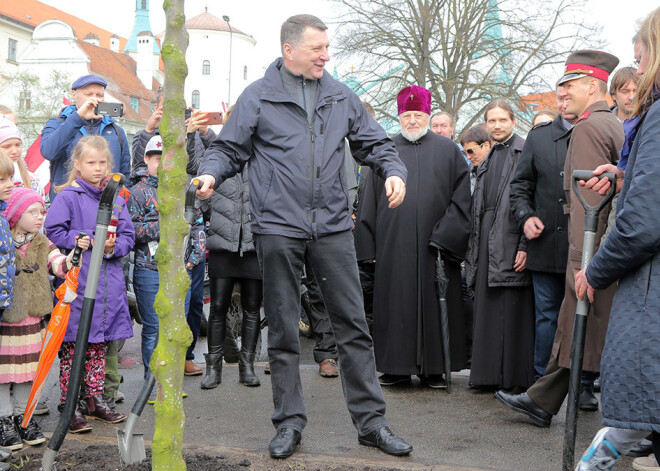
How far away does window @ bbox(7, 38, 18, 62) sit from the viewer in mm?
61406

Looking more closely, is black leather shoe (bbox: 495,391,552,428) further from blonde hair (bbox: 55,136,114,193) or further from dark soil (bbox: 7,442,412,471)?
blonde hair (bbox: 55,136,114,193)

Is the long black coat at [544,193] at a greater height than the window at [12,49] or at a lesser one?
lesser

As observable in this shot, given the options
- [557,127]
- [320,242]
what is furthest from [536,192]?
[320,242]

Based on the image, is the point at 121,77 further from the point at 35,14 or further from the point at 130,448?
the point at 130,448

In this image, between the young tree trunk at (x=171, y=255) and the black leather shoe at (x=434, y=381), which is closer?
the young tree trunk at (x=171, y=255)

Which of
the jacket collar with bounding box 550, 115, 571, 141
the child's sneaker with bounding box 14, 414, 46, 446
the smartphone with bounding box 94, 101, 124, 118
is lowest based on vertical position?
the child's sneaker with bounding box 14, 414, 46, 446

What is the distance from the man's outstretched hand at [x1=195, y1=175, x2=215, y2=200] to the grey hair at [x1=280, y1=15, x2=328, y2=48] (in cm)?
95

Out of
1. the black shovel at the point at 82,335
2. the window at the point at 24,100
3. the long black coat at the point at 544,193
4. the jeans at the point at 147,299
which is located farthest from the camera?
the window at the point at 24,100

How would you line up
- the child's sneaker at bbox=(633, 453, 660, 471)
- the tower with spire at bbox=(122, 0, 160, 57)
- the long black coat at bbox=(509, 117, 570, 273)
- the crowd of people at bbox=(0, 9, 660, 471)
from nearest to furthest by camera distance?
the crowd of people at bbox=(0, 9, 660, 471), the child's sneaker at bbox=(633, 453, 660, 471), the long black coat at bbox=(509, 117, 570, 273), the tower with spire at bbox=(122, 0, 160, 57)

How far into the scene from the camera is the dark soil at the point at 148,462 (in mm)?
3729

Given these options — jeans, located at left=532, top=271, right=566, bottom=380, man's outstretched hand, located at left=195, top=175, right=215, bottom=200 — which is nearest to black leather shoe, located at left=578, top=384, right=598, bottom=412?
jeans, located at left=532, top=271, right=566, bottom=380

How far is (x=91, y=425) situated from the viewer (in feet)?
15.8

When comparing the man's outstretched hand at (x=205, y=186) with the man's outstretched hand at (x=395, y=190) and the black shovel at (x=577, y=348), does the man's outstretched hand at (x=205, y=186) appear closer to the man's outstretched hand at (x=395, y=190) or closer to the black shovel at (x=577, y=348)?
the man's outstretched hand at (x=395, y=190)

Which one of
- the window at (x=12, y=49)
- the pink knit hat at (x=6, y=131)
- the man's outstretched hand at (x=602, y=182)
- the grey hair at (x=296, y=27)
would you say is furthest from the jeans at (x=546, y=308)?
the window at (x=12, y=49)
